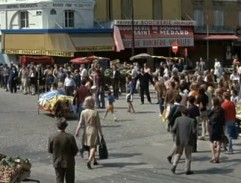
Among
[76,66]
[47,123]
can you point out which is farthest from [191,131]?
[76,66]

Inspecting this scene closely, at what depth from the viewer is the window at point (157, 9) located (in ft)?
168

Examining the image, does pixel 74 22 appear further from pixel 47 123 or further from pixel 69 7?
pixel 47 123

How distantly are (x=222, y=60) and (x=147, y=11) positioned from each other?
36.1ft

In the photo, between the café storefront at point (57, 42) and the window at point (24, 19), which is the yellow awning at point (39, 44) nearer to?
the café storefront at point (57, 42)

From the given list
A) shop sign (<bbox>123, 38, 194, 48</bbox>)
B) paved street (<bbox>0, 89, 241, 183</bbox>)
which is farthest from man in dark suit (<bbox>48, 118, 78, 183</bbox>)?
shop sign (<bbox>123, 38, 194, 48</bbox>)

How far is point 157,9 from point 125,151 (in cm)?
3570

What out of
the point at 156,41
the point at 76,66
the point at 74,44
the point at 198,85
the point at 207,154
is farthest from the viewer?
the point at 156,41

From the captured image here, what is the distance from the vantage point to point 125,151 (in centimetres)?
1697

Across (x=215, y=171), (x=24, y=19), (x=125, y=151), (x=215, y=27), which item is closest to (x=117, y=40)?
(x=24, y=19)

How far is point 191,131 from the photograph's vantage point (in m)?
14.0

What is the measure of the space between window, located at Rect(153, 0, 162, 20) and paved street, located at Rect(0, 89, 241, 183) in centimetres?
2667

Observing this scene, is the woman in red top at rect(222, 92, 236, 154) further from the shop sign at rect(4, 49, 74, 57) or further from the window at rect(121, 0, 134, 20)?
the window at rect(121, 0, 134, 20)

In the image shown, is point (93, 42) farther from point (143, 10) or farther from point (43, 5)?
point (143, 10)

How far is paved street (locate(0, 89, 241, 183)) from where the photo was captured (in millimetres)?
14039
